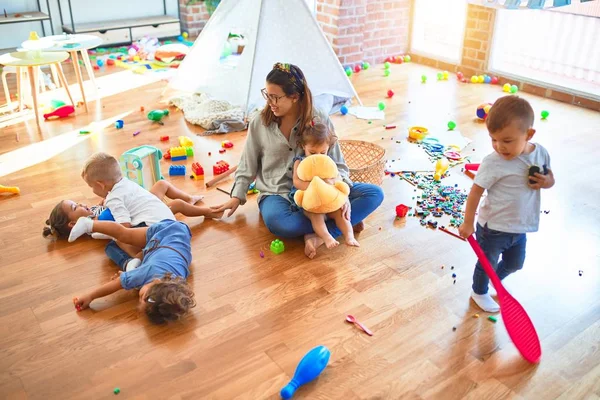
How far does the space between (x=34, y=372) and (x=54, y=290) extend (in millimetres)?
428

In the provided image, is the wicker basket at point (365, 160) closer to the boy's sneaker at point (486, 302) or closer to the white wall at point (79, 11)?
the boy's sneaker at point (486, 302)

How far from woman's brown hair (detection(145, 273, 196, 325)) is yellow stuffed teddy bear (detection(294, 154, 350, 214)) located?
58 centimetres

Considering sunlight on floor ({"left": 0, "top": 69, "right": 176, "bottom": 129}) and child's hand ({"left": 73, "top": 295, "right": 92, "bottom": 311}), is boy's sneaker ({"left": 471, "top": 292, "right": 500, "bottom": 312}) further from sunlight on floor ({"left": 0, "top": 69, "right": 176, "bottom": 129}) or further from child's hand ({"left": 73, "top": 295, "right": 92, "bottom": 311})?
sunlight on floor ({"left": 0, "top": 69, "right": 176, "bottom": 129})

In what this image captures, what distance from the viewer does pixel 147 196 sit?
2301mm

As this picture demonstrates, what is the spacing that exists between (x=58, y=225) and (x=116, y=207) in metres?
0.34

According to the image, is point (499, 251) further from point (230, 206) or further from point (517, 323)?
point (230, 206)

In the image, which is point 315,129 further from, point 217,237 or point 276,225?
point 217,237

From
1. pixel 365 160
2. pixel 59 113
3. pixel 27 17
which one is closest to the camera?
pixel 365 160

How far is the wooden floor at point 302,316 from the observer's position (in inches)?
64.6

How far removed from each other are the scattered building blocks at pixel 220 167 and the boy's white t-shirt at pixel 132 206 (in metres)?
0.69

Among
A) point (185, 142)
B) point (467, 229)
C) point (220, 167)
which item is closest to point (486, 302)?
point (467, 229)

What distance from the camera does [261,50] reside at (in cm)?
371

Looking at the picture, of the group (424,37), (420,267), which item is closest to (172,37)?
(424,37)

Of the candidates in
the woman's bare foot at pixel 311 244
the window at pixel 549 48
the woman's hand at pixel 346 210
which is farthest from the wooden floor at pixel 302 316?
the window at pixel 549 48
